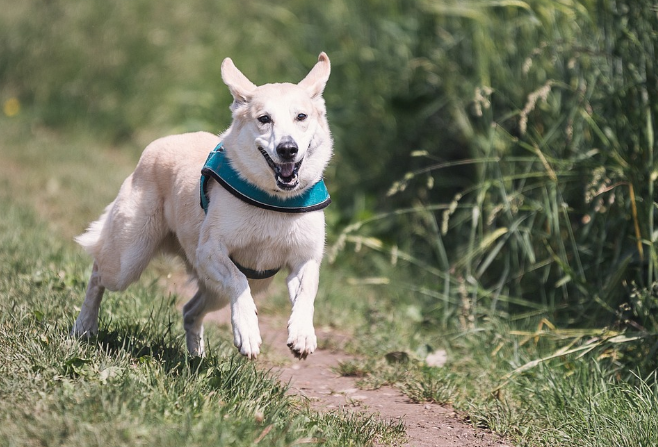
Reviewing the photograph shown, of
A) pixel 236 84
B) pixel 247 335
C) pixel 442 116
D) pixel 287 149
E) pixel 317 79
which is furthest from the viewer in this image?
pixel 442 116

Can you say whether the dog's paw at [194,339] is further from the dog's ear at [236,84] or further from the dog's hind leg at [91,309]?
the dog's ear at [236,84]

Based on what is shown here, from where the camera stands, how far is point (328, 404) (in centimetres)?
408

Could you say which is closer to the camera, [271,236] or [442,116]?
[271,236]

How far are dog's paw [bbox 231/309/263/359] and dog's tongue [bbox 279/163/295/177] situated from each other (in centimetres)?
62

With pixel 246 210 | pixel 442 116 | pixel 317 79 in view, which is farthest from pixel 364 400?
pixel 442 116

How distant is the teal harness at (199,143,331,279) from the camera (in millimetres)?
3771

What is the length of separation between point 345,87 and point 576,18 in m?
2.94

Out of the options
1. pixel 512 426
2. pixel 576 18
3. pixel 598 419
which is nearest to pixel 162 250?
pixel 512 426

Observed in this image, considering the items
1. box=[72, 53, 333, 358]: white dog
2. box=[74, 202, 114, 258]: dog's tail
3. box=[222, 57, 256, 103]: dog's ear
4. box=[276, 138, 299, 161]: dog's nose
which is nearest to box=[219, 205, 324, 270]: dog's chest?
box=[72, 53, 333, 358]: white dog

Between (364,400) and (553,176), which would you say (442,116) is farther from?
(364,400)

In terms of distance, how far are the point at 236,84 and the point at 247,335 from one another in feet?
4.14

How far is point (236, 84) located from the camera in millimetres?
3988

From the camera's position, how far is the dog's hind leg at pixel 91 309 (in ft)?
→ 13.6

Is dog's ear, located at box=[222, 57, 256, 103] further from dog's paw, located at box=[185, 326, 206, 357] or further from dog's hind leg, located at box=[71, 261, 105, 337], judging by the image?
dog's paw, located at box=[185, 326, 206, 357]
